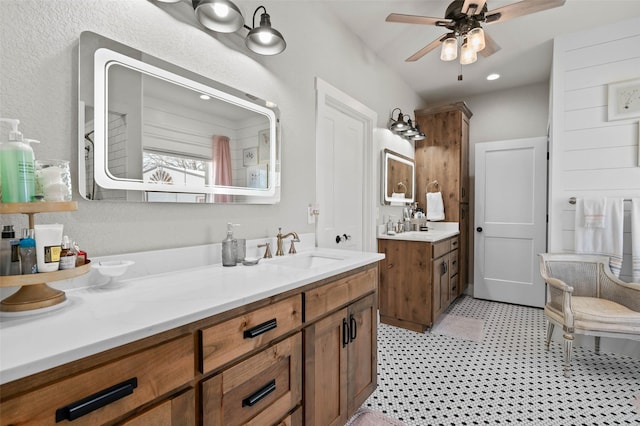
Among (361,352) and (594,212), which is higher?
(594,212)

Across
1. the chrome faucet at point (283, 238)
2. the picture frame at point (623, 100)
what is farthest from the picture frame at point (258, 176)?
the picture frame at point (623, 100)

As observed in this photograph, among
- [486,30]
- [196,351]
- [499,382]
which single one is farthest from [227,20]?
[499,382]

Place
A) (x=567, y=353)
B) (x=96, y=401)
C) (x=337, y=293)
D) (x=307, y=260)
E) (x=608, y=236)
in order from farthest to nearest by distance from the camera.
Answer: (x=608, y=236)
(x=567, y=353)
(x=307, y=260)
(x=337, y=293)
(x=96, y=401)

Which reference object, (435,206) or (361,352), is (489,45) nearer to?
(435,206)

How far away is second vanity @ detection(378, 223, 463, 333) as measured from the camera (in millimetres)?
2908

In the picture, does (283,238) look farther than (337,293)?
Yes

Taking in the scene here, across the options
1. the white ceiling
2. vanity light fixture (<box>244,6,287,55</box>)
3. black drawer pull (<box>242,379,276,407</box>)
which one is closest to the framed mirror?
the white ceiling

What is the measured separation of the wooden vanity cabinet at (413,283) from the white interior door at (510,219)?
3.22ft

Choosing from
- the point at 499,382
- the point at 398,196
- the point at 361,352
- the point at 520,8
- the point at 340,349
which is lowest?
the point at 499,382

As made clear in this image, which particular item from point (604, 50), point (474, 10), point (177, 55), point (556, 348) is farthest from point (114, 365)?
point (604, 50)

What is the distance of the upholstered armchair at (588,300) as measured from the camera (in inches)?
83.4

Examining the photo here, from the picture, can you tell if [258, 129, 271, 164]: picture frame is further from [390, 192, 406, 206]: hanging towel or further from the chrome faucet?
[390, 192, 406, 206]: hanging towel

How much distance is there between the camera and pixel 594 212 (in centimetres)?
258

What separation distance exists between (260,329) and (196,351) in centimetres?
24
